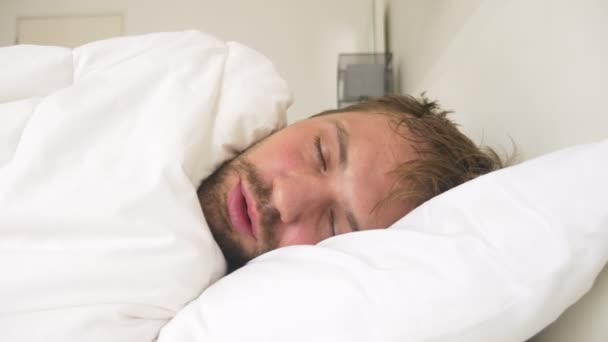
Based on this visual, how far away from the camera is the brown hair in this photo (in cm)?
74

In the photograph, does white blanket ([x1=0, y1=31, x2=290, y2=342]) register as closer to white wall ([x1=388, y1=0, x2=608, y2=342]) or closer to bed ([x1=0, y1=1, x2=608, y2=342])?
bed ([x1=0, y1=1, x2=608, y2=342])

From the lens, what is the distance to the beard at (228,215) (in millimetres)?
707

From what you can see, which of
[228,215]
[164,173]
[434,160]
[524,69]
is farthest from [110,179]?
[524,69]

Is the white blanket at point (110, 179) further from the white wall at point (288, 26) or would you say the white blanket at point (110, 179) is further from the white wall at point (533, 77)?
the white wall at point (288, 26)

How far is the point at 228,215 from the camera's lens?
0.73 m

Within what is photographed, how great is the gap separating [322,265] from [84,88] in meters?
0.45

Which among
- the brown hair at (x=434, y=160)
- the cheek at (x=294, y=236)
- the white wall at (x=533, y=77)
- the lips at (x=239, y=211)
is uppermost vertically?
the white wall at (x=533, y=77)

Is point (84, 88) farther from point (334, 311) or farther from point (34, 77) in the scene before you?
point (334, 311)

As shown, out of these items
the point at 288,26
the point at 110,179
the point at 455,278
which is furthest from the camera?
the point at 288,26

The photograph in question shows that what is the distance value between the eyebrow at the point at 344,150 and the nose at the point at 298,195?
0.14 feet

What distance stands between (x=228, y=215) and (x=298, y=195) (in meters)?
0.12

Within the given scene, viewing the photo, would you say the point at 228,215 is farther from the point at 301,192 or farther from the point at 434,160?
the point at 434,160

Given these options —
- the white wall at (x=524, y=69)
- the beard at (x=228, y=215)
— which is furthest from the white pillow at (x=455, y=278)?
the beard at (x=228, y=215)

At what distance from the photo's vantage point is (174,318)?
1.60ft
